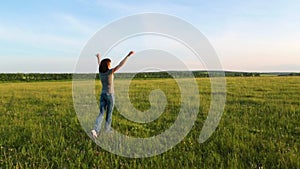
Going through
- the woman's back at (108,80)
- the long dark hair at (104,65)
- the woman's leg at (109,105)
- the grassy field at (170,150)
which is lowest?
the grassy field at (170,150)

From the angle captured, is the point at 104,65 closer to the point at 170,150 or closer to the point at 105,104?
the point at 105,104

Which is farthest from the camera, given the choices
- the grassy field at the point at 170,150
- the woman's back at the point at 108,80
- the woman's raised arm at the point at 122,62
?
the woman's back at the point at 108,80

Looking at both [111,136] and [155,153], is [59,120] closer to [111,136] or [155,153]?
[111,136]

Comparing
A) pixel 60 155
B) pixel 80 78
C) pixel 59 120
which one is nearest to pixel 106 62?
pixel 80 78

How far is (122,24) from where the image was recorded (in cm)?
561

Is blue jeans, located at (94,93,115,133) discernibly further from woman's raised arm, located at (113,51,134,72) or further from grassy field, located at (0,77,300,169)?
woman's raised arm, located at (113,51,134,72)

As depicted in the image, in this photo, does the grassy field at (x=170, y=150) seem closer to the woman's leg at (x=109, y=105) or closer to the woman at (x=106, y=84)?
the woman's leg at (x=109, y=105)

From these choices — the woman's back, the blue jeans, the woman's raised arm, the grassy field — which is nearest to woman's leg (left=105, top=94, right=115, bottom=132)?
the blue jeans

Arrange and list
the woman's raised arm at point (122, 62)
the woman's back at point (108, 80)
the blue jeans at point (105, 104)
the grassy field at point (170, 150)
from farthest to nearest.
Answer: the blue jeans at point (105, 104) → the woman's back at point (108, 80) → the woman's raised arm at point (122, 62) → the grassy field at point (170, 150)

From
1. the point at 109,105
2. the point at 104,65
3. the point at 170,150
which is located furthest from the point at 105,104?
the point at 170,150

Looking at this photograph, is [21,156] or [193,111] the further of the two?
[193,111]

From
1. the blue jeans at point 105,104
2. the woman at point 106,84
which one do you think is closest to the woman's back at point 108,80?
the woman at point 106,84

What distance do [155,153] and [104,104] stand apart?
1938 millimetres

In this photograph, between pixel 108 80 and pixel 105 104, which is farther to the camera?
pixel 105 104
